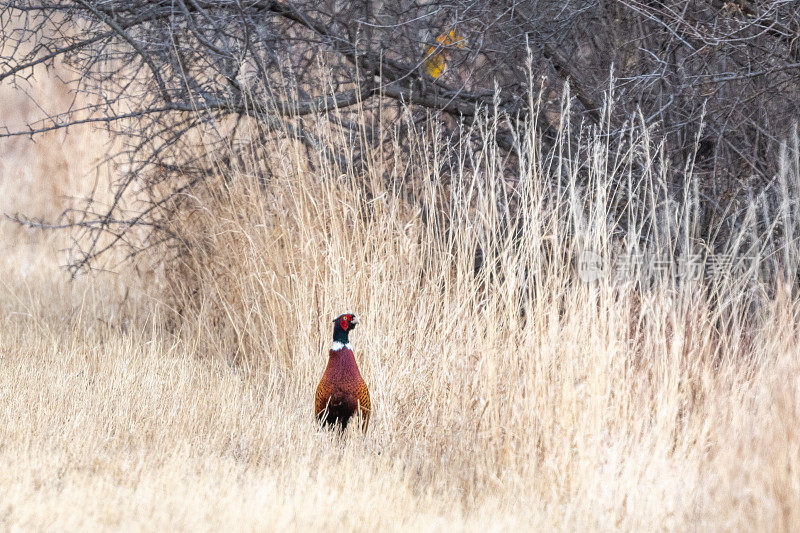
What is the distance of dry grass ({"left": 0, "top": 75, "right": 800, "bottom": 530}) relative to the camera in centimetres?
264

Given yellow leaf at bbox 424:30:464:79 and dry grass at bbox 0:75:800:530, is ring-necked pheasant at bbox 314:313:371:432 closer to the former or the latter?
dry grass at bbox 0:75:800:530

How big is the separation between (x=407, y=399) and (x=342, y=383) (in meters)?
0.69

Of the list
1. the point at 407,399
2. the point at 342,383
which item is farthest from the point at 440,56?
the point at 342,383

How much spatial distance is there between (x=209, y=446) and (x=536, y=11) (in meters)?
3.29

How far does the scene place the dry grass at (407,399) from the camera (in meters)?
2.64

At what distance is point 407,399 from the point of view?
3801 millimetres

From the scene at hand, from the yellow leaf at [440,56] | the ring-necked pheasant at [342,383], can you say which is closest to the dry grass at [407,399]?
the ring-necked pheasant at [342,383]

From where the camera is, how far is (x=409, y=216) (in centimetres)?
495

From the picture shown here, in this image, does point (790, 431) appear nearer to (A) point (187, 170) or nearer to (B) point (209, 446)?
(B) point (209, 446)

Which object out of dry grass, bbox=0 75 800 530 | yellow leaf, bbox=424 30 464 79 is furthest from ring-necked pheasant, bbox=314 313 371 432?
A: yellow leaf, bbox=424 30 464 79

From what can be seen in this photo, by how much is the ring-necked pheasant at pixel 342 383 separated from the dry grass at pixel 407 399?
0.51 ft

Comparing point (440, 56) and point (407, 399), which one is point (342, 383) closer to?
point (407, 399)

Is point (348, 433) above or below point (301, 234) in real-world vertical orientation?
below

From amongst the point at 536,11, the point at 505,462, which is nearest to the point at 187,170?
the point at 536,11
